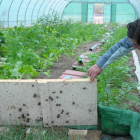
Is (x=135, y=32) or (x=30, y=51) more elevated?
(x=135, y=32)

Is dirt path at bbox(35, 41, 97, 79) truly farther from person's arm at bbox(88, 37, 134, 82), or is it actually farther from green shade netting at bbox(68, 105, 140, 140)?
person's arm at bbox(88, 37, 134, 82)

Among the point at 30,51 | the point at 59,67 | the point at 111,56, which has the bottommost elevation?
the point at 59,67

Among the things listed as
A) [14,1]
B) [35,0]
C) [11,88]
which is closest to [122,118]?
[11,88]

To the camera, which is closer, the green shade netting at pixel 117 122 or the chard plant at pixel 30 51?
the green shade netting at pixel 117 122

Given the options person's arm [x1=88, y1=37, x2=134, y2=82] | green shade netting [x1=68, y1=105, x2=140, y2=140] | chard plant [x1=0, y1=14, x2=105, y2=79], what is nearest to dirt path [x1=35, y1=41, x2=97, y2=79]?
chard plant [x1=0, y1=14, x2=105, y2=79]

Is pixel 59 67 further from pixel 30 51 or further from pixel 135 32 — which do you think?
pixel 135 32

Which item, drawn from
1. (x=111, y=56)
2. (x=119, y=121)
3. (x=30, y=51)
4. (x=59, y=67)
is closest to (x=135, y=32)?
(x=111, y=56)

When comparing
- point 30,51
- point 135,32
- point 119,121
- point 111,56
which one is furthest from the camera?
point 30,51

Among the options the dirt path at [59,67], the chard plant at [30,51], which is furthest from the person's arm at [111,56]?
the dirt path at [59,67]

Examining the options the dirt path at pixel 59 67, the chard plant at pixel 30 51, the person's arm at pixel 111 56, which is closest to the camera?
the person's arm at pixel 111 56

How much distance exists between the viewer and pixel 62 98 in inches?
81.0

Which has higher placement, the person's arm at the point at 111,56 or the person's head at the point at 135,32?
the person's head at the point at 135,32

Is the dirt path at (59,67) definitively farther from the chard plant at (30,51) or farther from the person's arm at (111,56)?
the person's arm at (111,56)

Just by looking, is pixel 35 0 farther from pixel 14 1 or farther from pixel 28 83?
pixel 28 83
